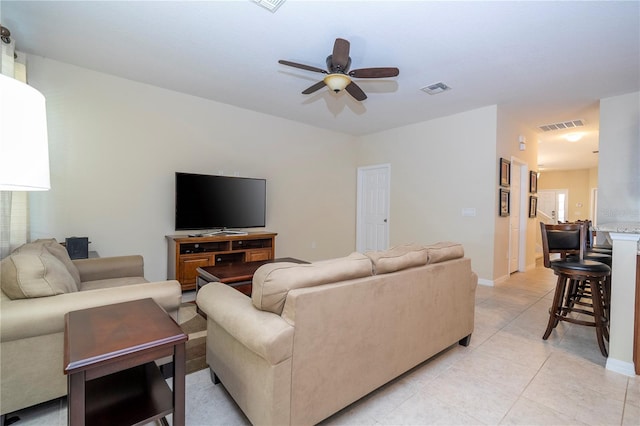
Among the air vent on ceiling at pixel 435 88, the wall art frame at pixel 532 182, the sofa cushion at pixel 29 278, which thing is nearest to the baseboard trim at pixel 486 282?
the wall art frame at pixel 532 182

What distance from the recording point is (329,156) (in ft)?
19.1

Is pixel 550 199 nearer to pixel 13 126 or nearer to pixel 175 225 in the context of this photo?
pixel 175 225

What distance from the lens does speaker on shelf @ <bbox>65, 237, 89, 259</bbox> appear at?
304 cm

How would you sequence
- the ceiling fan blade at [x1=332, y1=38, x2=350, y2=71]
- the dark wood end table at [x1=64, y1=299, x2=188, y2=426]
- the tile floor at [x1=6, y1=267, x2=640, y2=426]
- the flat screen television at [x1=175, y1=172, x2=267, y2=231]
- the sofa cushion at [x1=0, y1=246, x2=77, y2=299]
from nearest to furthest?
the dark wood end table at [x1=64, y1=299, x2=188, y2=426] → the sofa cushion at [x1=0, y1=246, x2=77, y2=299] → the tile floor at [x1=6, y1=267, x2=640, y2=426] → the ceiling fan blade at [x1=332, y1=38, x2=350, y2=71] → the flat screen television at [x1=175, y1=172, x2=267, y2=231]

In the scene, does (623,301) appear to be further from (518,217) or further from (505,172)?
(518,217)

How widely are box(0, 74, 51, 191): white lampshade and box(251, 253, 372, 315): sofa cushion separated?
89 centimetres

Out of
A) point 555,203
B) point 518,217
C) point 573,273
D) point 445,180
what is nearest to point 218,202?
point 445,180

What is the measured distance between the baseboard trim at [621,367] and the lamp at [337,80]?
2973mm

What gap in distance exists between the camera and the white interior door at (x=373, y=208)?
579 centimetres

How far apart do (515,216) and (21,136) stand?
5994mm

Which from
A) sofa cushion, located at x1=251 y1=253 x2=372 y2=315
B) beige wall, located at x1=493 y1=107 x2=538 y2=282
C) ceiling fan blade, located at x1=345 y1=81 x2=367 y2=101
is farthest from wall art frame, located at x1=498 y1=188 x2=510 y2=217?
sofa cushion, located at x1=251 y1=253 x2=372 y2=315

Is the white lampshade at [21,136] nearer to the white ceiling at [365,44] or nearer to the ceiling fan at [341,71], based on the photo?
the white ceiling at [365,44]

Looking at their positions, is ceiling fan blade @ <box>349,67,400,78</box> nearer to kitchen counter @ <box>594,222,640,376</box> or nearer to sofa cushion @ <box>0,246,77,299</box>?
kitchen counter @ <box>594,222,640,376</box>

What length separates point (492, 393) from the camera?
1.80 meters
